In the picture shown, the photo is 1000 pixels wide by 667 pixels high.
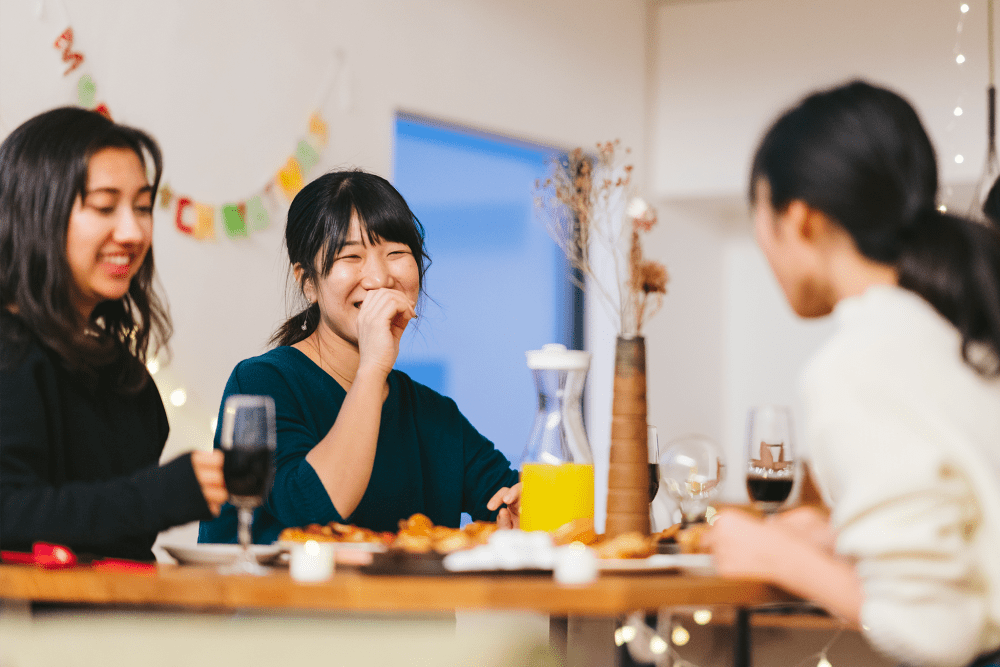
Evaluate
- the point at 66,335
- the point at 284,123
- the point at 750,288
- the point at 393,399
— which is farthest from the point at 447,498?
the point at 750,288

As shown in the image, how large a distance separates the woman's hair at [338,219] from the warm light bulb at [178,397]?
3.11ft

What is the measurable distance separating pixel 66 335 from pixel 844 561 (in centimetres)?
92

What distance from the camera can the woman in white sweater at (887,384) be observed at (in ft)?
3.14

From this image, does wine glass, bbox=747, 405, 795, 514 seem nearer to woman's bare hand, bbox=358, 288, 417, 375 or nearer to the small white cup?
woman's bare hand, bbox=358, 288, 417, 375

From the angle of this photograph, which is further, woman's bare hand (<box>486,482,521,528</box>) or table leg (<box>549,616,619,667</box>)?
table leg (<box>549,616,619,667</box>)

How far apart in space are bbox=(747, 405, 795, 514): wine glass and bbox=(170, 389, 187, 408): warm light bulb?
1598 millimetres

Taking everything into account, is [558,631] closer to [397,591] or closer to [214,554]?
[214,554]

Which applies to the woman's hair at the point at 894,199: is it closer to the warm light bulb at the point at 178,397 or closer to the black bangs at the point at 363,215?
the black bangs at the point at 363,215

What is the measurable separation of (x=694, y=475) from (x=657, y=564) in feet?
1.69

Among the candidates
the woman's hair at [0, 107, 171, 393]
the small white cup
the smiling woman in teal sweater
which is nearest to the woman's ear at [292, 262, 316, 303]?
the smiling woman in teal sweater

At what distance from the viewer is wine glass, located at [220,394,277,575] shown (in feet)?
3.60

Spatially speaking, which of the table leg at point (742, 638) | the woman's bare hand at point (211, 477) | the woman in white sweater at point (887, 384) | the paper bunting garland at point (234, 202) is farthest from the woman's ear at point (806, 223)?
the paper bunting garland at point (234, 202)

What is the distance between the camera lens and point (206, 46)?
2824 millimetres

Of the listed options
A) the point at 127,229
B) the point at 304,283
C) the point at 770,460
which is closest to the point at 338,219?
the point at 304,283
